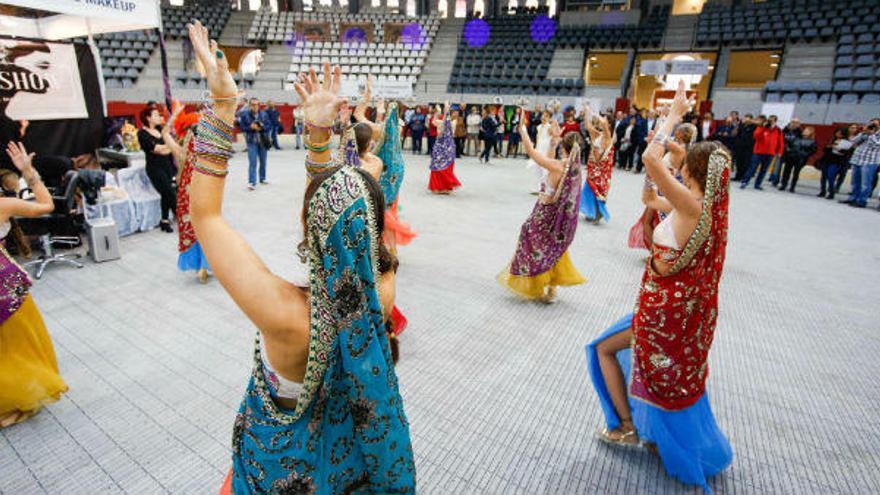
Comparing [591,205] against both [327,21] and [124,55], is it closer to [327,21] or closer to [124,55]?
[124,55]

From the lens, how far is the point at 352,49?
20.8 metres

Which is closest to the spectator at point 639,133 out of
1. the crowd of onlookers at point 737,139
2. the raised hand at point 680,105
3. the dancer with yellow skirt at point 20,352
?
the crowd of onlookers at point 737,139

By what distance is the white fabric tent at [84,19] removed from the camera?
17.1ft

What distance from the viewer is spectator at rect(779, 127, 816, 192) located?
938 cm

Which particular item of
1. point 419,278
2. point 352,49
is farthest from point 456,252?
point 352,49

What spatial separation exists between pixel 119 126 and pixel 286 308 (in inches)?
316

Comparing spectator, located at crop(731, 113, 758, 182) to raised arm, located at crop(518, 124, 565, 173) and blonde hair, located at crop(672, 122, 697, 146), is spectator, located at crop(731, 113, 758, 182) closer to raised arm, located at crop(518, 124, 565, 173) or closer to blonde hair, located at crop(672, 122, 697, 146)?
blonde hair, located at crop(672, 122, 697, 146)

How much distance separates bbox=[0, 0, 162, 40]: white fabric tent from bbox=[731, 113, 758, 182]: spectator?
11629mm

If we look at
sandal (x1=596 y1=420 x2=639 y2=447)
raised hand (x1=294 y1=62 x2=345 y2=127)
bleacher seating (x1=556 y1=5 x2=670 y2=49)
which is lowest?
sandal (x1=596 y1=420 x2=639 y2=447)

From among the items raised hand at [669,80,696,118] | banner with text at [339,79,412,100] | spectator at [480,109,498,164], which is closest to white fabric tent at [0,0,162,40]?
raised hand at [669,80,696,118]

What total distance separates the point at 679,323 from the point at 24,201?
3515 mm

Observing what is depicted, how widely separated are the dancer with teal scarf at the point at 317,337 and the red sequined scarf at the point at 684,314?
1.32m

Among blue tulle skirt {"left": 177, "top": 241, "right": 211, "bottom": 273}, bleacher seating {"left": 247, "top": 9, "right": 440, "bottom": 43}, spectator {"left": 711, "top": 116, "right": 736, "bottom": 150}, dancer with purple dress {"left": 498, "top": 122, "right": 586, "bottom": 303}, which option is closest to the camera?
dancer with purple dress {"left": 498, "top": 122, "right": 586, "bottom": 303}

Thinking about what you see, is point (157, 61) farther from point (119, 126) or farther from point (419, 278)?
point (419, 278)
